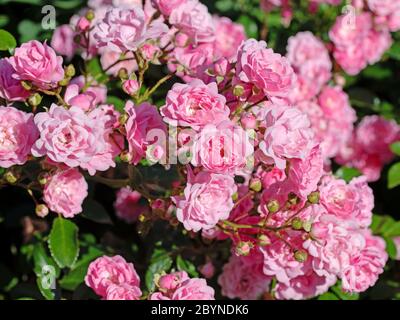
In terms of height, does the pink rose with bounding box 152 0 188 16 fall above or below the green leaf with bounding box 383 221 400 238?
above

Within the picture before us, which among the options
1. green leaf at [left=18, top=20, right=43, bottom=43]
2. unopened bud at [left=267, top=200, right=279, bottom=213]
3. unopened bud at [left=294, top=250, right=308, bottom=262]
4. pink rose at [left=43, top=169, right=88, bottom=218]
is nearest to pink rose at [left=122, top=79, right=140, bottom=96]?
pink rose at [left=43, top=169, right=88, bottom=218]

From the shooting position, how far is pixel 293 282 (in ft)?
5.32

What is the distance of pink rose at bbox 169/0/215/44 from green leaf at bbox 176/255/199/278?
53 cm

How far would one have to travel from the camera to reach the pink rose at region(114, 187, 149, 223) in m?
1.97

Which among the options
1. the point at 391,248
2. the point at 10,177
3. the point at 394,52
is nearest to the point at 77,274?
the point at 10,177

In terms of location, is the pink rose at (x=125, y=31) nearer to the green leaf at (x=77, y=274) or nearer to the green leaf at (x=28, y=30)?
the green leaf at (x=77, y=274)

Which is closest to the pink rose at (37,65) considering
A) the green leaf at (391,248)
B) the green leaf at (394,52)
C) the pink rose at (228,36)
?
the pink rose at (228,36)

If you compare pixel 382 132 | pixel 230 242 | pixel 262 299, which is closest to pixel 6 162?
pixel 230 242

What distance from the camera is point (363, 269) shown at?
1.55m

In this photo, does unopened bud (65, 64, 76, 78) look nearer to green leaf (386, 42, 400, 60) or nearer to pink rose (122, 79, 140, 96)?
pink rose (122, 79, 140, 96)

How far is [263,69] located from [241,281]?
562 mm

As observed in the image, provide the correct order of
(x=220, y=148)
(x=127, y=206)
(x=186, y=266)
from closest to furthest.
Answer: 1. (x=220, y=148)
2. (x=186, y=266)
3. (x=127, y=206)

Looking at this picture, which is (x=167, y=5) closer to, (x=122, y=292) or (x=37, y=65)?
(x=37, y=65)

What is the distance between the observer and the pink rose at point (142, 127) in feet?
4.55
